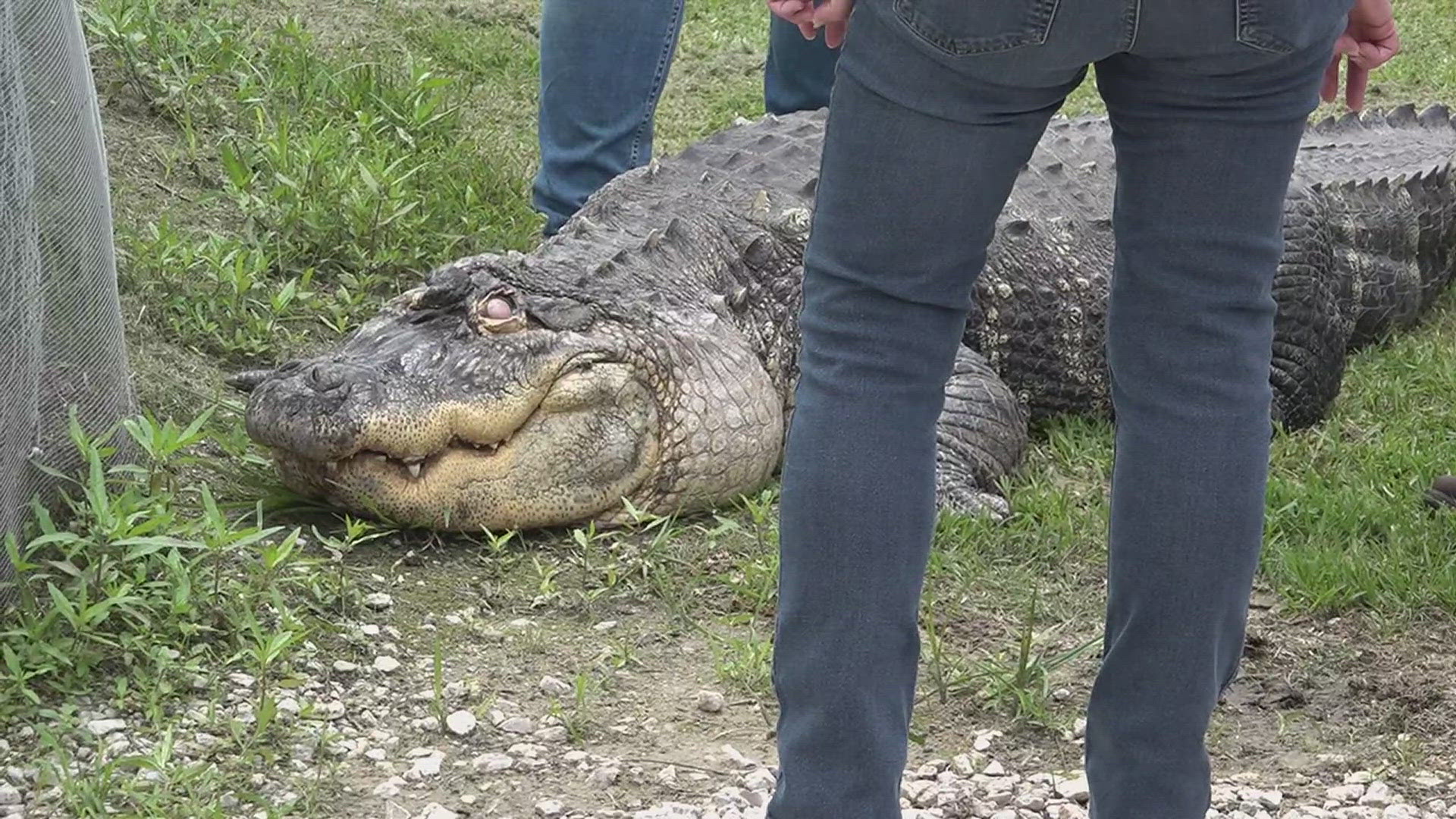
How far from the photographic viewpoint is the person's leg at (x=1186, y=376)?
76.2 inches

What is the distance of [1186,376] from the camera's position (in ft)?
6.59

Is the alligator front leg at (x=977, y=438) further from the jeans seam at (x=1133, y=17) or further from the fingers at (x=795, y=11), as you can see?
the jeans seam at (x=1133, y=17)

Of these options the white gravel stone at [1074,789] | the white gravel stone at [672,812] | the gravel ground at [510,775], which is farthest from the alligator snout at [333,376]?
the white gravel stone at [1074,789]

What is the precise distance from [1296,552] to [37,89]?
99.6 inches

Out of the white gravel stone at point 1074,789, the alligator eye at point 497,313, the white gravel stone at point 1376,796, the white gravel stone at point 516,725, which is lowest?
the white gravel stone at point 516,725

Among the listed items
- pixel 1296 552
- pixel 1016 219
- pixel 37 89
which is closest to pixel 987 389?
pixel 1016 219

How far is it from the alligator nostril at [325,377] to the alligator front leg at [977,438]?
1.28 meters

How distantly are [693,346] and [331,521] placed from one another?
2.93 feet

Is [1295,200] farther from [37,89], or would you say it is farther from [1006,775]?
[37,89]

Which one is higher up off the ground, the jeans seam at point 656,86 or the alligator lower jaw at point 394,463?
the jeans seam at point 656,86

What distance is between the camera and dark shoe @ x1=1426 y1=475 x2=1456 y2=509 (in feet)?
12.7

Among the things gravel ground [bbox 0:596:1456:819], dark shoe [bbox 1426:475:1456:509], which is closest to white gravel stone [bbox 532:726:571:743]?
gravel ground [bbox 0:596:1456:819]

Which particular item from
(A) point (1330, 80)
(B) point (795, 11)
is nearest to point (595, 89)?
(B) point (795, 11)

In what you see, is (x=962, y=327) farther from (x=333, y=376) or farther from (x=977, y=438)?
(x=977, y=438)
